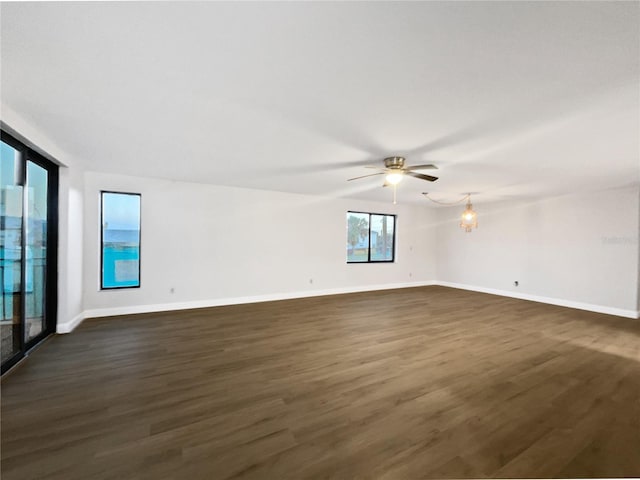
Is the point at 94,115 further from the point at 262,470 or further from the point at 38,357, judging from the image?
the point at 262,470

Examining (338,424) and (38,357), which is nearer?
(338,424)

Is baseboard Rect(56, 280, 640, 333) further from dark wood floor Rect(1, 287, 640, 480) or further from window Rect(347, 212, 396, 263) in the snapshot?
window Rect(347, 212, 396, 263)

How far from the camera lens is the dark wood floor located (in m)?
1.67

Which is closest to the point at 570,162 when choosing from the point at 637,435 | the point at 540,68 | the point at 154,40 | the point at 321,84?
the point at 540,68

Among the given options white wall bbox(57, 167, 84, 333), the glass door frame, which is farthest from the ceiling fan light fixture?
white wall bbox(57, 167, 84, 333)

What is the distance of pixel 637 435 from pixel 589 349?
78.1 inches

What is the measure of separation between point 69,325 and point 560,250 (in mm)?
9170

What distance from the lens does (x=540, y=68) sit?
1667mm

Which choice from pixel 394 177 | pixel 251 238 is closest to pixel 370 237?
pixel 251 238

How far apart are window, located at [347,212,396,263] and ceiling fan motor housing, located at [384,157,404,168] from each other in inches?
147

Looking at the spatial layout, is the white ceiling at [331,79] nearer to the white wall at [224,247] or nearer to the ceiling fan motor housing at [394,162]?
the ceiling fan motor housing at [394,162]

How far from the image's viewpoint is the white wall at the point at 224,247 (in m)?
4.74

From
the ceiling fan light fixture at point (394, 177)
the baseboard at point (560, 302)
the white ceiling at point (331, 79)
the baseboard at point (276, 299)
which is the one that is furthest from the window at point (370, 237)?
the white ceiling at point (331, 79)

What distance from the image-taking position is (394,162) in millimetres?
3432
